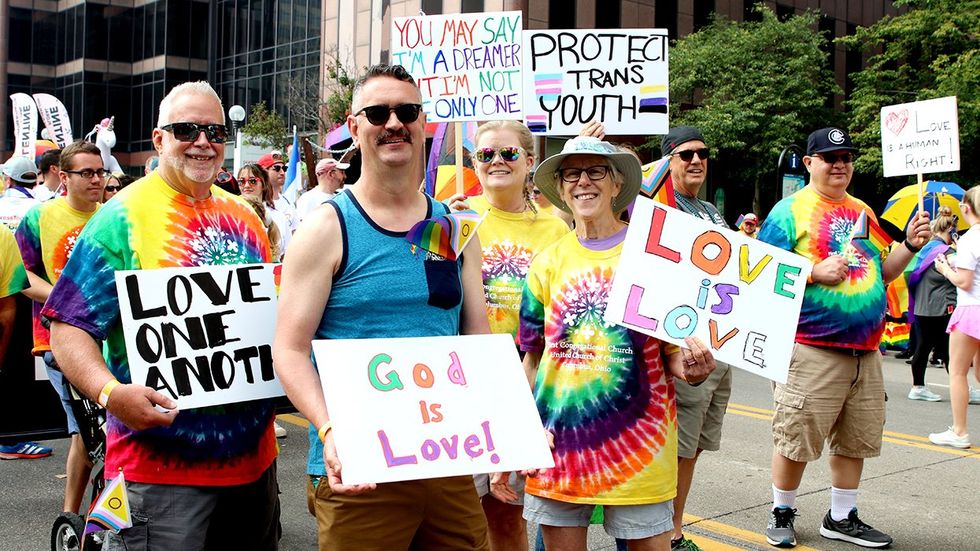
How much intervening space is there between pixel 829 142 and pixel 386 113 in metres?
3.26

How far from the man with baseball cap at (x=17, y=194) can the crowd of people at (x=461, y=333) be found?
9.25 feet

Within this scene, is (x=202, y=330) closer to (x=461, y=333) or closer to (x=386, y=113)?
(x=461, y=333)

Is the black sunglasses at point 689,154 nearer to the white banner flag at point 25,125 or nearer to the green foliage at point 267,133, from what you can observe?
the white banner flag at point 25,125

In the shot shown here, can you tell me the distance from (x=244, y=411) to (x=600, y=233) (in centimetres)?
144

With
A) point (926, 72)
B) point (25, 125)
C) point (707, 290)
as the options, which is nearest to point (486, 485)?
point (707, 290)

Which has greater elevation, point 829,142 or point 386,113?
point 829,142

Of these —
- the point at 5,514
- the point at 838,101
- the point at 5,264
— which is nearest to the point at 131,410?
the point at 5,264

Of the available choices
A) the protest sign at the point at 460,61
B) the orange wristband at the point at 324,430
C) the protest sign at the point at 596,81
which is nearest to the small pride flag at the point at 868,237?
the protest sign at the point at 596,81

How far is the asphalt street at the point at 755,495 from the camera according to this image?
5.32 meters

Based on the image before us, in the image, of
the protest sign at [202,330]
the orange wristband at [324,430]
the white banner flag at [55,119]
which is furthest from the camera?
the white banner flag at [55,119]

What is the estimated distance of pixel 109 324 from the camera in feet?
9.87

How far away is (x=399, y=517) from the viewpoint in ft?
8.72

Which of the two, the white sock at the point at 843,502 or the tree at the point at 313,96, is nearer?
the white sock at the point at 843,502

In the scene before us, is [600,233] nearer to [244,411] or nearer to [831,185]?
[244,411]
